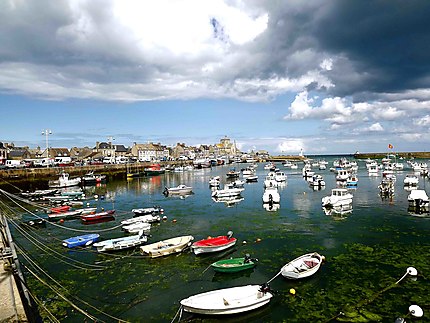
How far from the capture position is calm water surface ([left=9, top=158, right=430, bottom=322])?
14.7m

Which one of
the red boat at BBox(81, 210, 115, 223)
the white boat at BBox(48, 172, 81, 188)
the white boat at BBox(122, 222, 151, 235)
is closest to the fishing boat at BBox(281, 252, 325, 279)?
the white boat at BBox(122, 222, 151, 235)

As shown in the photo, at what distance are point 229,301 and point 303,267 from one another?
6.48 m

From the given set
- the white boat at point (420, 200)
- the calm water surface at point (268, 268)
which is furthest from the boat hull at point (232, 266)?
the white boat at point (420, 200)

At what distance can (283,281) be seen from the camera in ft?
57.6

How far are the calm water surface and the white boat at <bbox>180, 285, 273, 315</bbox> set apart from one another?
482mm

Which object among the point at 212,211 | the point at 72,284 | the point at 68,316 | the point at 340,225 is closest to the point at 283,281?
the point at 68,316

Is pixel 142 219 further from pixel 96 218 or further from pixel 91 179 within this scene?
pixel 91 179

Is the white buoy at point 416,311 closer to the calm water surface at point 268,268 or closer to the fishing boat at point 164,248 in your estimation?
the calm water surface at point 268,268

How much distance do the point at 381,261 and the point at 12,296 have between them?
22.4 metres

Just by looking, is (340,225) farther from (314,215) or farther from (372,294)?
(372,294)

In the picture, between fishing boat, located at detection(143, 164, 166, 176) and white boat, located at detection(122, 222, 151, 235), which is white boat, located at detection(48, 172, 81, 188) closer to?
fishing boat, located at detection(143, 164, 166, 176)

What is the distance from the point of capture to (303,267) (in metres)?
18.4

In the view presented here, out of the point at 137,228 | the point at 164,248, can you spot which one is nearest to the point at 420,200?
the point at 164,248

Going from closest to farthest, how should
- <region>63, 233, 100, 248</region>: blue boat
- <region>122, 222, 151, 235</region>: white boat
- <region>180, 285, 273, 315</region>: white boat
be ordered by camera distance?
<region>180, 285, 273, 315</region>: white boat, <region>63, 233, 100, 248</region>: blue boat, <region>122, 222, 151, 235</region>: white boat
